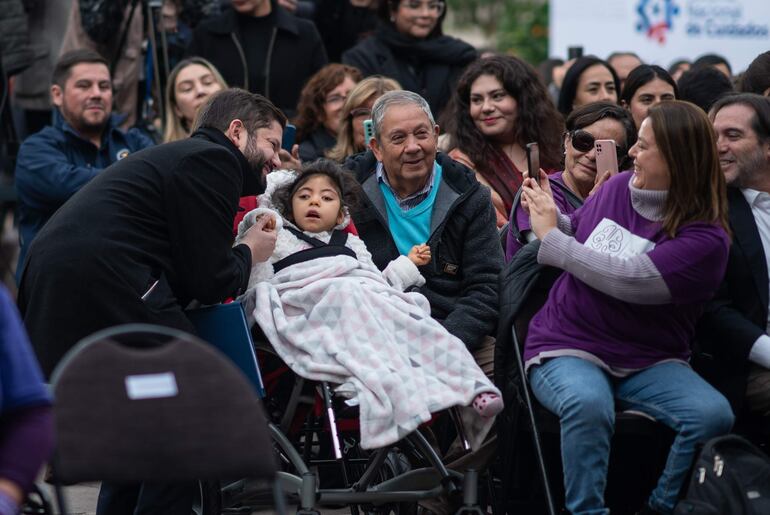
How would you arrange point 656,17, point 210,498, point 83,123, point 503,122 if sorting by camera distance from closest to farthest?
point 210,498 < point 503,122 < point 83,123 < point 656,17

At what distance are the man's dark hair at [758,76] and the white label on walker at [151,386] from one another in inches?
164

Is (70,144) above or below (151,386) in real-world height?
above

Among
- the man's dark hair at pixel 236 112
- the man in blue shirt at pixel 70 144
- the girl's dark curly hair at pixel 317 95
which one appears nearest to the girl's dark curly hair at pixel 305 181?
the man's dark hair at pixel 236 112

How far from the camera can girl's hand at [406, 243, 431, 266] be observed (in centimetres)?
587

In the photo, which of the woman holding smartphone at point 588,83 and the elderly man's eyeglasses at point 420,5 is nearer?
the woman holding smartphone at point 588,83

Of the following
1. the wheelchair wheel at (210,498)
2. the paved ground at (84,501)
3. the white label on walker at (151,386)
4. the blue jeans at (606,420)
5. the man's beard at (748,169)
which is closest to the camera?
the white label on walker at (151,386)

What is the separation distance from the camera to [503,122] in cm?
718

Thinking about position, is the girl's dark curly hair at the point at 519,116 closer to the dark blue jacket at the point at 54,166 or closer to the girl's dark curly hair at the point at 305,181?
the girl's dark curly hair at the point at 305,181

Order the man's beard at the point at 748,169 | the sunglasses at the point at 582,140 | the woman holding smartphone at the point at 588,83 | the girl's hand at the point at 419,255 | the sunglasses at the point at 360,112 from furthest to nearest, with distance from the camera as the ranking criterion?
the woman holding smartphone at the point at 588,83, the sunglasses at the point at 360,112, the sunglasses at the point at 582,140, the girl's hand at the point at 419,255, the man's beard at the point at 748,169

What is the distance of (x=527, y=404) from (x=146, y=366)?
6.62ft

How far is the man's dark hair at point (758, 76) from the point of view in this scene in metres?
6.99

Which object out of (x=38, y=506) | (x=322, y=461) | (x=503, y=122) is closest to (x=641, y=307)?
(x=322, y=461)

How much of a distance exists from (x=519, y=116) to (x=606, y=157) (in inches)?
51.8

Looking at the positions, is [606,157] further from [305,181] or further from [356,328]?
[356,328]
